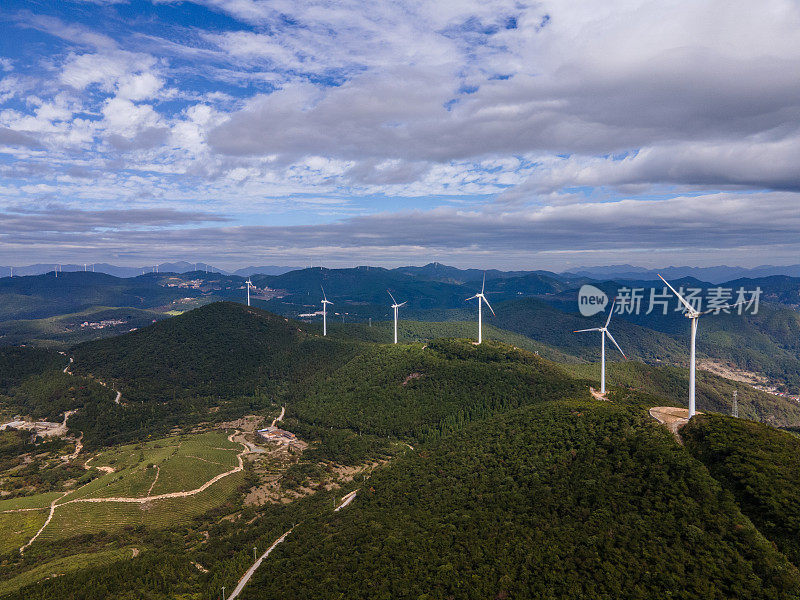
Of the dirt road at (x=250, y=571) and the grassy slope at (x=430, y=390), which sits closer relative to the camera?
the dirt road at (x=250, y=571)

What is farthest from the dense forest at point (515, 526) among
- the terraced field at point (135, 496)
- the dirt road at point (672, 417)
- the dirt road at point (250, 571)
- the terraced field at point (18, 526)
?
the terraced field at point (18, 526)

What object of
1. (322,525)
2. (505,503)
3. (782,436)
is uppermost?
(782,436)

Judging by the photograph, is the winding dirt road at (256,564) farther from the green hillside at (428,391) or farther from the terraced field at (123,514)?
the green hillside at (428,391)

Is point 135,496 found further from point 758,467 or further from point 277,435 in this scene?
point 758,467

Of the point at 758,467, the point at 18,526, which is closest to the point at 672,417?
the point at 758,467

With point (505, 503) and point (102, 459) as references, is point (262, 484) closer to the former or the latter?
point (102, 459)

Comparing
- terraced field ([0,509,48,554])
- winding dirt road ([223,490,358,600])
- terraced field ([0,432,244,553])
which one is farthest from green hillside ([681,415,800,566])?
terraced field ([0,509,48,554])

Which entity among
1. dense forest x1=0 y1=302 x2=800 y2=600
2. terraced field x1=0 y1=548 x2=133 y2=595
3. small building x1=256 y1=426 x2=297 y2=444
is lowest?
small building x1=256 y1=426 x2=297 y2=444

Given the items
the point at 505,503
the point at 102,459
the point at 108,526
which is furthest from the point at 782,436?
the point at 102,459

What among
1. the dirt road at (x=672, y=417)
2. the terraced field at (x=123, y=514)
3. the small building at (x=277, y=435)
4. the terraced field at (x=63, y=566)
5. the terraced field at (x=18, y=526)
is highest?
the dirt road at (x=672, y=417)

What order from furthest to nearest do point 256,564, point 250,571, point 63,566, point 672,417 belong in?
point 672,417, point 256,564, point 63,566, point 250,571

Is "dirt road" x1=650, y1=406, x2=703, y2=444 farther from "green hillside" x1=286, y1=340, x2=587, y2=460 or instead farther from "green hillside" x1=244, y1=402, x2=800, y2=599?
"green hillside" x1=286, y1=340, x2=587, y2=460
